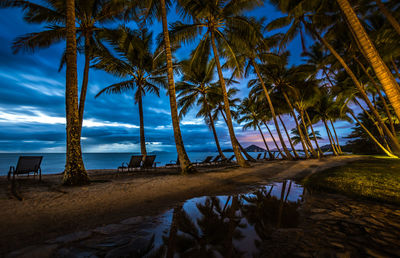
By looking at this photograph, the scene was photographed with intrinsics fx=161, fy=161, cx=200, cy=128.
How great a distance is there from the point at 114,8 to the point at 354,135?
3517 cm

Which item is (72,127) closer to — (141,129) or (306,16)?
(141,129)

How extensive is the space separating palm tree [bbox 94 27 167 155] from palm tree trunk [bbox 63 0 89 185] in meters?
4.84

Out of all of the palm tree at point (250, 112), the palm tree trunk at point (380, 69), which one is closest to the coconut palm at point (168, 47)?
the palm tree trunk at point (380, 69)

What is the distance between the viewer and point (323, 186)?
15.2 feet

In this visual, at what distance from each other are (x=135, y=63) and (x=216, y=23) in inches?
261

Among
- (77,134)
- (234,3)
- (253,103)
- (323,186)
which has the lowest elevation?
(323,186)

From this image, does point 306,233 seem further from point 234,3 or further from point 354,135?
point 354,135

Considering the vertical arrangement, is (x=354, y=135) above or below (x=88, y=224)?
above

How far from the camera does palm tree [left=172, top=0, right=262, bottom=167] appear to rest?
354 inches

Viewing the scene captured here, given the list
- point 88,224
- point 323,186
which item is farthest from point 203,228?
point 323,186

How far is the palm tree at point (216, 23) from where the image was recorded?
29.5 ft

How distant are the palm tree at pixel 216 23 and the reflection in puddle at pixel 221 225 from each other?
21.2 ft

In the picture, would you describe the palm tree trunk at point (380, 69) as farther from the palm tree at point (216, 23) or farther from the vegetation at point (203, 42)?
the palm tree at point (216, 23)

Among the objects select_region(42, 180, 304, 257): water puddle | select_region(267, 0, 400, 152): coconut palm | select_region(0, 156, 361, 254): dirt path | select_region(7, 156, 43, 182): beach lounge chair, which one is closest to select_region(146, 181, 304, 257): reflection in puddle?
select_region(42, 180, 304, 257): water puddle
